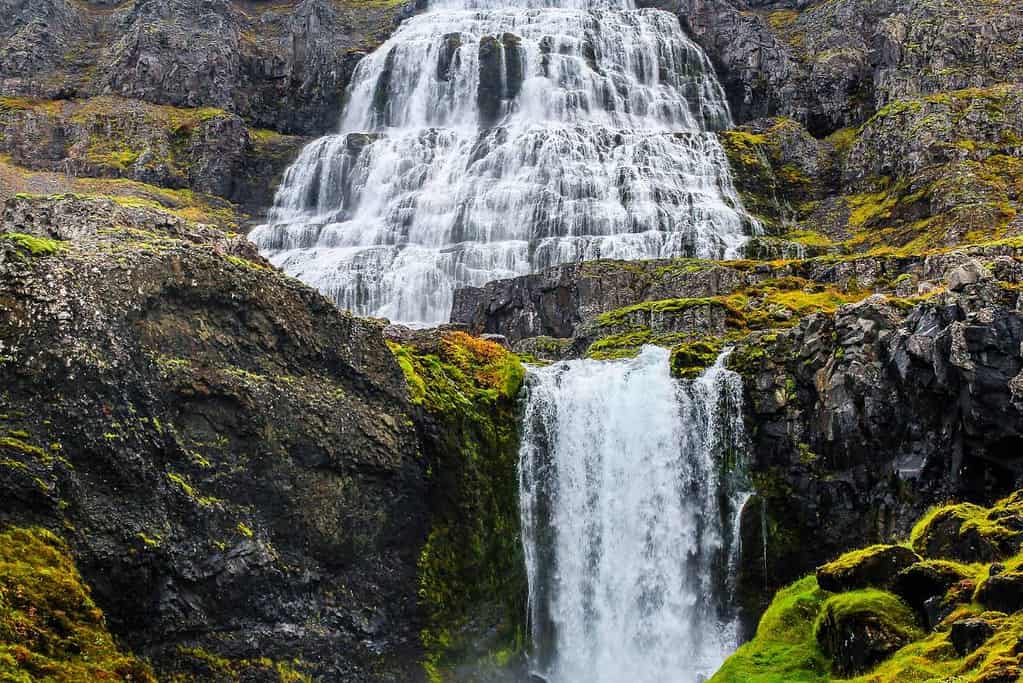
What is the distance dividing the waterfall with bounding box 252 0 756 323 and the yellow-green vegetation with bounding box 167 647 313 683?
22.2m

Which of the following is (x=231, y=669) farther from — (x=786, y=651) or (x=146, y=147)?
(x=146, y=147)

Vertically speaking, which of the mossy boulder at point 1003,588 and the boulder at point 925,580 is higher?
the mossy boulder at point 1003,588

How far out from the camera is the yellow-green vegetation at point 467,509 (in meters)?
22.6

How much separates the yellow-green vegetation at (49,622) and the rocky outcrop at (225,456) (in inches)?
22.3

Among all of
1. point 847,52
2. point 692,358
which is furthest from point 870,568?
point 847,52

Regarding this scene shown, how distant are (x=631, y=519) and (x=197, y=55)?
57.1 metres

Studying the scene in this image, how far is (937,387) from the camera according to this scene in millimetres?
21766

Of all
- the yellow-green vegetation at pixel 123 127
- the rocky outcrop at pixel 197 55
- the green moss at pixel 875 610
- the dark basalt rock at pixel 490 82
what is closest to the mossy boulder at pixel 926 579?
the green moss at pixel 875 610

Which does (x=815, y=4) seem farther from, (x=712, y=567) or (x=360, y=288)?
(x=712, y=567)

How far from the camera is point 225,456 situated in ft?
63.0

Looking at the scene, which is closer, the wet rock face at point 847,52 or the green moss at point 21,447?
the green moss at point 21,447

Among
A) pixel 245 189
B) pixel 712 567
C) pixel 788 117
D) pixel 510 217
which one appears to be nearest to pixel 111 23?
pixel 245 189

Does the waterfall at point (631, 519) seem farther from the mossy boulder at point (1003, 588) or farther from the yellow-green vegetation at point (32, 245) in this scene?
the yellow-green vegetation at point (32, 245)

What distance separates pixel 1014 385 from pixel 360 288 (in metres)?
28.7
